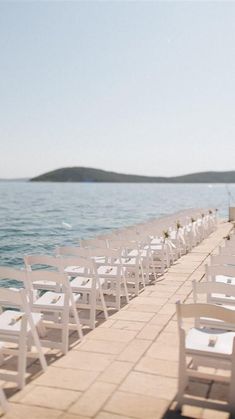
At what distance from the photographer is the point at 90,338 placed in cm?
593

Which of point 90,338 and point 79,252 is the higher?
point 79,252

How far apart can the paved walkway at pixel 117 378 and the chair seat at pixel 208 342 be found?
0.54 m

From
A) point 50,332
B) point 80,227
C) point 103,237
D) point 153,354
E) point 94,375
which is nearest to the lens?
point 94,375

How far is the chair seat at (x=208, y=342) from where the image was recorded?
406cm

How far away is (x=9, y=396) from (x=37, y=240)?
26605 mm

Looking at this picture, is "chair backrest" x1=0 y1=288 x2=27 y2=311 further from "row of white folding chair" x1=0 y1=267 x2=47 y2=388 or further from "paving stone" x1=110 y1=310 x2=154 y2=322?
"paving stone" x1=110 y1=310 x2=154 y2=322

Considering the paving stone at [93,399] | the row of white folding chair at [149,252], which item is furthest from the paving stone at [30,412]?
the row of white folding chair at [149,252]

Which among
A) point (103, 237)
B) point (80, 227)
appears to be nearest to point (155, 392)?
point (103, 237)

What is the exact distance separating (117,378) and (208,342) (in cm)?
106

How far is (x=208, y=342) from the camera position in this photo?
4.25 meters

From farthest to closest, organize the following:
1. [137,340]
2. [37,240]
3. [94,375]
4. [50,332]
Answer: [37,240], [50,332], [137,340], [94,375]

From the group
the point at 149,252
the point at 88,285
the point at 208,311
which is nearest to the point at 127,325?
the point at 88,285

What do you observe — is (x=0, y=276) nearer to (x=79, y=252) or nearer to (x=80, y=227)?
(x=79, y=252)

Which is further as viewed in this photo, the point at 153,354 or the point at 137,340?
the point at 137,340
